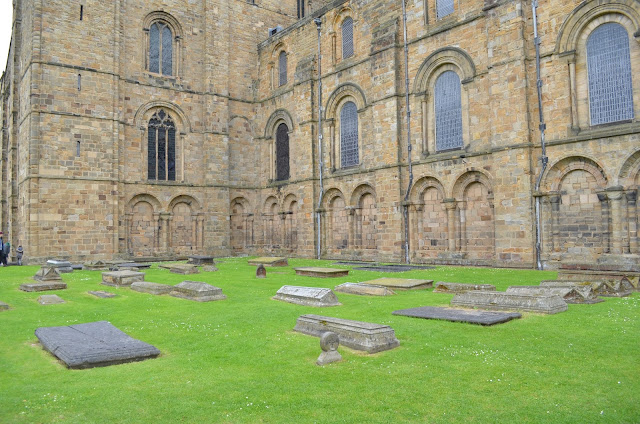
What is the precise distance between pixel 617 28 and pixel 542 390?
1579cm

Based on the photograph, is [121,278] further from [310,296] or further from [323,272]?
[310,296]

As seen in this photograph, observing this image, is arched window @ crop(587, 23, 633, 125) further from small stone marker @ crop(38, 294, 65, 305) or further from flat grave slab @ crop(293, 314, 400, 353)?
small stone marker @ crop(38, 294, 65, 305)

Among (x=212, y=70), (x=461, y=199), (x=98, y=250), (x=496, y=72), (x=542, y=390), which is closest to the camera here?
(x=542, y=390)

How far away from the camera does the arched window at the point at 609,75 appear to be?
1625 cm

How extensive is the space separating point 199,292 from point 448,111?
14104 mm

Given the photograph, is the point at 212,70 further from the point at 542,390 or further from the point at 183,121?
the point at 542,390

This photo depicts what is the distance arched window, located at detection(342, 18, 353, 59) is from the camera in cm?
2584

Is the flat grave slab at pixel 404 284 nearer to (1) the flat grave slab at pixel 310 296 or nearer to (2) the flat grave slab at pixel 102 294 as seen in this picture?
(1) the flat grave slab at pixel 310 296

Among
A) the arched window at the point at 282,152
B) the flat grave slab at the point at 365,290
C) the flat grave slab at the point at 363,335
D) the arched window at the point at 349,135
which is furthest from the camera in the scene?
the arched window at the point at 282,152

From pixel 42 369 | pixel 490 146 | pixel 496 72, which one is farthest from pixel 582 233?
pixel 42 369

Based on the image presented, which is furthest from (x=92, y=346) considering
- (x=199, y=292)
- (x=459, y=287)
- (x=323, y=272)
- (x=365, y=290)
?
(x=323, y=272)

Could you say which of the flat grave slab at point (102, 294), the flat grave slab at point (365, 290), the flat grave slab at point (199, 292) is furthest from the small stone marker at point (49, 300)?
the flat grave slab at point (365, 290)

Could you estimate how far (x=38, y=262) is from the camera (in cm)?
2341

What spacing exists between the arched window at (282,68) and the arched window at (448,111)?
38.4ft
